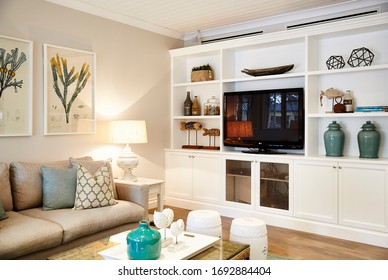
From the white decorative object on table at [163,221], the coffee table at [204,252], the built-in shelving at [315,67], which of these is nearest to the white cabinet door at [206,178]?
the built-in shelving at [315,67]

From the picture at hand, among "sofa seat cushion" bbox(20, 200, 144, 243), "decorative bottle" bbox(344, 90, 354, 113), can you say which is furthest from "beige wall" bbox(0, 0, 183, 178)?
"decorative bottle" bbox(344, 90, 354, 113)

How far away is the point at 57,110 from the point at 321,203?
113 inches

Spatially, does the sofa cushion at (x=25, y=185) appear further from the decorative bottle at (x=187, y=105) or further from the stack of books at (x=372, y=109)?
the stack of books at (x=372, y=109)

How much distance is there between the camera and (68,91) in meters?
3.80

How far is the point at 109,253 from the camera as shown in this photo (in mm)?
2076

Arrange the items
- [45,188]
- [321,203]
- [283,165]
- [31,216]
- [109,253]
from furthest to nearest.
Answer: [283,165] < [321,203] < [45,188] < [31,216] < [109,253]

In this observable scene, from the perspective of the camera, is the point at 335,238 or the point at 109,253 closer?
the point at 109,253

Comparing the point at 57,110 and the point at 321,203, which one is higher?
the point at 57,110

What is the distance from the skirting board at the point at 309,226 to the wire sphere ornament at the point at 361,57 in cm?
171

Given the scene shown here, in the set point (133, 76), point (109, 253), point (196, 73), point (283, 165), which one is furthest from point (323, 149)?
point (109, 253)

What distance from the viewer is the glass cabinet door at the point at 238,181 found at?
438cm

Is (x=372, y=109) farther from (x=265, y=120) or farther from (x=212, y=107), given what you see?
(x=212, y=107)

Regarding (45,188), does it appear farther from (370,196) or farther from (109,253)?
(370,196)

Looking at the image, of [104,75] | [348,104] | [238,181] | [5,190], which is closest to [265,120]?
[238,181]
